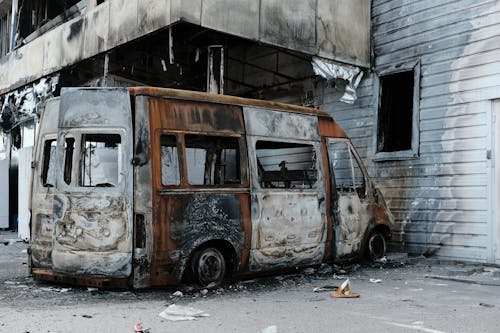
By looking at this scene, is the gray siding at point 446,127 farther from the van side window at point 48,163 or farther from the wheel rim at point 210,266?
the van side window at point 48,163

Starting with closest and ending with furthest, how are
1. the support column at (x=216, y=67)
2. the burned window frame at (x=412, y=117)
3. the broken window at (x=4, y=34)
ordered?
the support column at (x=216, y=67), the burned window frame at (x=412, y=117), the broken window at (x=4, y=34)

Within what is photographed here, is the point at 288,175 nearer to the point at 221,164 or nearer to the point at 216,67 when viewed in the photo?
the point at 221,164

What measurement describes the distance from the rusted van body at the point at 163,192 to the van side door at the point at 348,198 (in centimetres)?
48

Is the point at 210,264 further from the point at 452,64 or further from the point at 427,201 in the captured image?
the point at 452,64

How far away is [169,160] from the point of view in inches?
248

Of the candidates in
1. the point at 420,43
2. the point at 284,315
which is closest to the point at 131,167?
the point at 284,315

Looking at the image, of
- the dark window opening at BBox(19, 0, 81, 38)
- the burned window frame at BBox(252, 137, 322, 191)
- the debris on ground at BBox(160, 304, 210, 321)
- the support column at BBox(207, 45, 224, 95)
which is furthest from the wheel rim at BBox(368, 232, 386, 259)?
the dark window opening at BBox(19, 0, 81, 38)

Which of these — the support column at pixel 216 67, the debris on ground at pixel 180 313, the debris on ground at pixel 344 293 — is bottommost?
the debris on ground at pixel 344 293

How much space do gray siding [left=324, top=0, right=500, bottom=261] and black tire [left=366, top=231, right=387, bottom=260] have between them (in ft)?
3.84

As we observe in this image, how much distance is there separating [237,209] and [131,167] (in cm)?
144

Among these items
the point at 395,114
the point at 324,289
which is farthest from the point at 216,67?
the point at 324,289

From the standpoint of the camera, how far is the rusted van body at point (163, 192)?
5996 mm

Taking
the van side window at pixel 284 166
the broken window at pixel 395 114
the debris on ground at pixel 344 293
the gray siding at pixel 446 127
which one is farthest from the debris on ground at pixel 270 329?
the broken window at pixel 395 114

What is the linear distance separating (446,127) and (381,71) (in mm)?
1925
